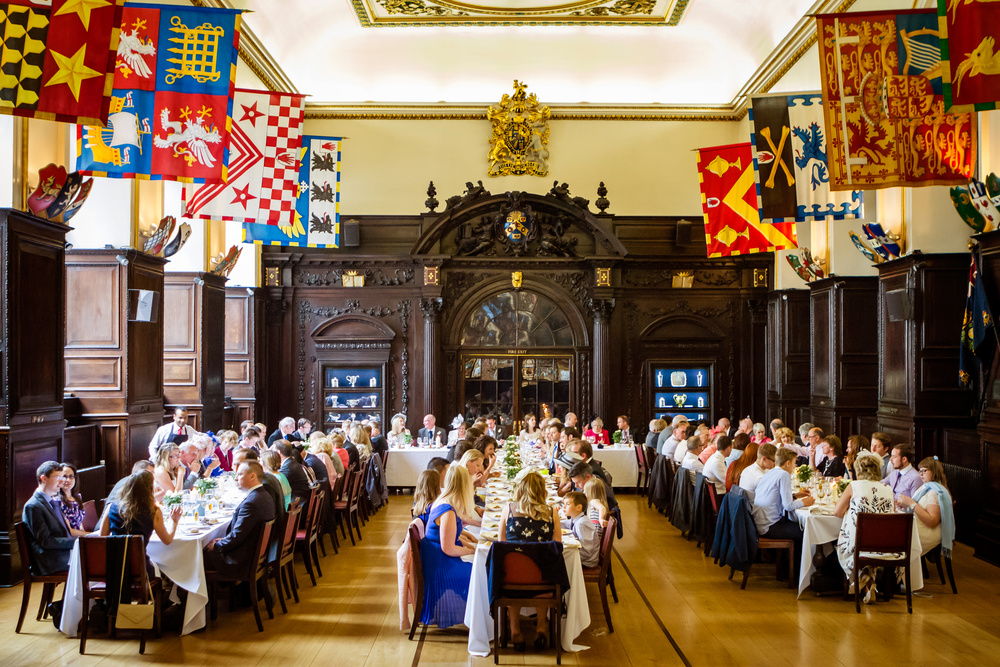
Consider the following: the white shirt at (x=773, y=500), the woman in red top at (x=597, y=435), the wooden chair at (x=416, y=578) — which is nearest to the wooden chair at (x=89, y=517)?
the wooden chair at (x=416, y=578)

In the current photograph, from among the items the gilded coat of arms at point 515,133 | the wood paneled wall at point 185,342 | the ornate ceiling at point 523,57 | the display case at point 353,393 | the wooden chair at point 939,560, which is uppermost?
the ornate ceiling at point 523,57

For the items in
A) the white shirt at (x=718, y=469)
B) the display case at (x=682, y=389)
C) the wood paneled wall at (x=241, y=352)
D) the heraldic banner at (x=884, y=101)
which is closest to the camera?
the heraldic banner at (x=884, y=101)

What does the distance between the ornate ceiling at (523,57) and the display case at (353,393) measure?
5.29 meters

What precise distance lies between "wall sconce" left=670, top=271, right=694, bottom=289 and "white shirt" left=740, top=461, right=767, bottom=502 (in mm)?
8053

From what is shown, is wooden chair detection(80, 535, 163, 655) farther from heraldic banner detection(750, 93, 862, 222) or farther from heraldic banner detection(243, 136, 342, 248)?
heraldic banner detection(750, 93, 862, 222)

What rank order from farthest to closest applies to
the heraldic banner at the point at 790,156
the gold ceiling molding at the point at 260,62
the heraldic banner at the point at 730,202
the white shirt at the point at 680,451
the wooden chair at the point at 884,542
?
the gold ceiling molding at the point at 260,62 < the heraldic banner at the point at 730,202 < the white shirt at the point at 680,451 < the heraldic banner at the point at 790,156 < the wooden chair at the point at 884,542

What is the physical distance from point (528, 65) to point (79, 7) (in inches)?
481

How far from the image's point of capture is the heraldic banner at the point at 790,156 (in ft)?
31.1

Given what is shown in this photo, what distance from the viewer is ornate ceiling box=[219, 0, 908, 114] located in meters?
15.5

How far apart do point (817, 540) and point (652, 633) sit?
190cm

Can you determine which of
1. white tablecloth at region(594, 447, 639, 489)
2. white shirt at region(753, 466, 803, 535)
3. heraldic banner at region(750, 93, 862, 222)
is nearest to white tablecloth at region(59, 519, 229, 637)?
white shirt at region(753, 466, 803, 535)

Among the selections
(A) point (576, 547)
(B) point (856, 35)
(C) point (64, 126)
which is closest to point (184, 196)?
(C) point (64, 126)

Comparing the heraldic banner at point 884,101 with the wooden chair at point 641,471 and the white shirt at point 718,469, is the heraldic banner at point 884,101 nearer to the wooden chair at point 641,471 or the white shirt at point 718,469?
the white shirt at point 718,469

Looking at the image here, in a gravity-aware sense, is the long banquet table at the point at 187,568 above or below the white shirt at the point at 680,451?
below
